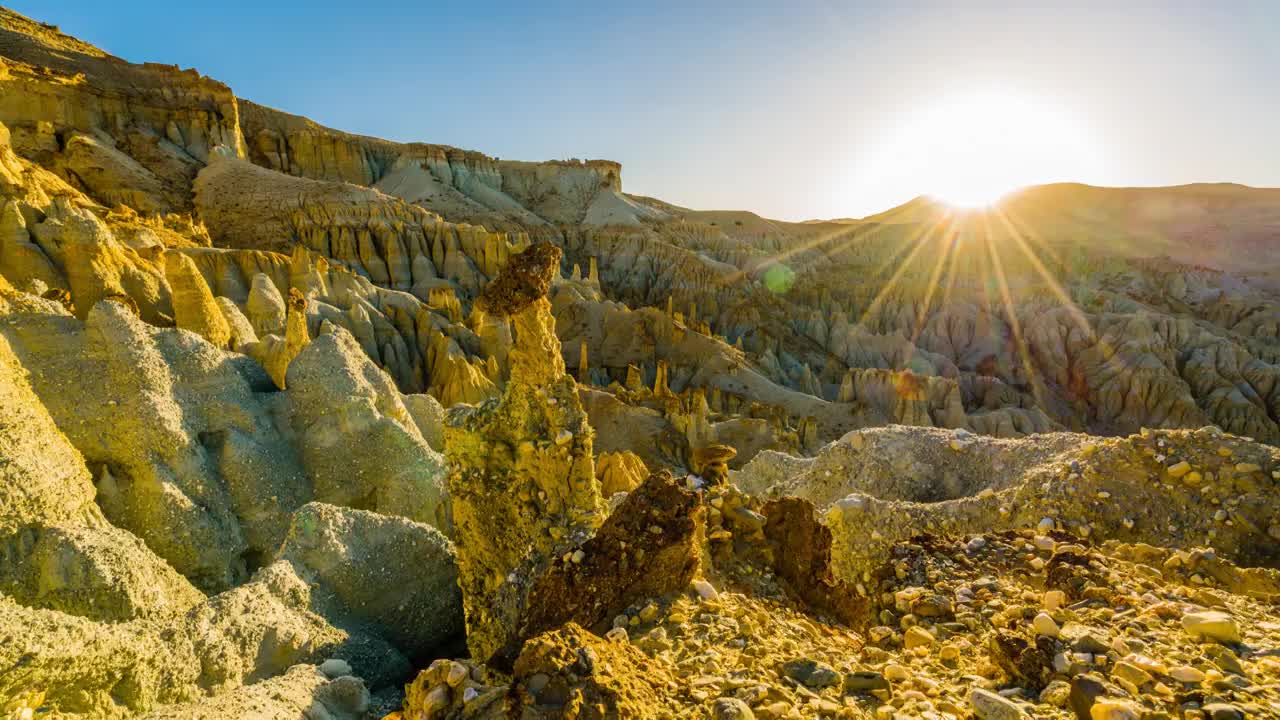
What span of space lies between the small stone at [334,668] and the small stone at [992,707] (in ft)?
13.2

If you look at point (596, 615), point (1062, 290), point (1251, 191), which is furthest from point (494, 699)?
point (1251, 191)

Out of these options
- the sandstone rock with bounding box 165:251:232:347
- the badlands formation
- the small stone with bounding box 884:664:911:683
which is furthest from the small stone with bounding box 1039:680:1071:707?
the sandstone rock with bounding box 165:251:232:347

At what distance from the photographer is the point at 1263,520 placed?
562cm

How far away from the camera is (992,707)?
2.56 meters

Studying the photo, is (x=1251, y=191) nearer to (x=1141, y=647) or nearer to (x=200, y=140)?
(x=1141, y=647)

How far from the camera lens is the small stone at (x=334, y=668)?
169 inches

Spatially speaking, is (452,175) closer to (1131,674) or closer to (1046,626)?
(1046,626)

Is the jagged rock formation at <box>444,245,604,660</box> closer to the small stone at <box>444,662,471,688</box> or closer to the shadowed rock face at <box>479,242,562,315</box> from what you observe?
the shadowed rock face at <box>479,242,562,315</box>

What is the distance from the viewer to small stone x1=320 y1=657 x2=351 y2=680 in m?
4.30

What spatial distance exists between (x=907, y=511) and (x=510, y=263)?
592 cm

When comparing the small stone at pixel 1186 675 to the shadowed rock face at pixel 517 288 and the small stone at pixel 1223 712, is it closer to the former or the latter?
the small stone at pixel 1223 712

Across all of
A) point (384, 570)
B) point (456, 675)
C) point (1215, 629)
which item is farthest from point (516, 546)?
point (1215, 629)

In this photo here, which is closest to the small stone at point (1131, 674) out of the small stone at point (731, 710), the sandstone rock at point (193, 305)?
the small stone at point (731, 710)

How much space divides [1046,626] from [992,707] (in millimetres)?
915
